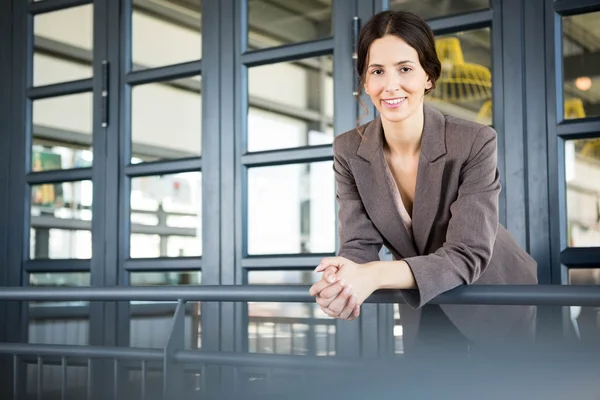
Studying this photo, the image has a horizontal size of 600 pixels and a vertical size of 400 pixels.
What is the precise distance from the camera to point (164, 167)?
3184 mm

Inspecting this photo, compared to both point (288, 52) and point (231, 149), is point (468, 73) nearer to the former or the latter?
point (288, 52)

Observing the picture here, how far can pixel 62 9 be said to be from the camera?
3.54m

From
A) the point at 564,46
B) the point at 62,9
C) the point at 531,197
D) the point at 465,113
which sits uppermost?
the point at 62,9

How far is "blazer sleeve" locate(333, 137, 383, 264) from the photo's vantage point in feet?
5.27

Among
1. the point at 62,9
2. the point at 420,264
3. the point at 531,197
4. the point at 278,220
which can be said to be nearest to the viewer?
the point at 420,264

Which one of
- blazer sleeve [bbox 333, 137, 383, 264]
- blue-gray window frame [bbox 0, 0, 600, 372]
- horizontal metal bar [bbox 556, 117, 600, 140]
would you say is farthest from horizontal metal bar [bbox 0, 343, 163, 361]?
horizontal metal bar [bbox 556, 117, 600, 140]

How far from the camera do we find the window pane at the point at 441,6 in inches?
98.7

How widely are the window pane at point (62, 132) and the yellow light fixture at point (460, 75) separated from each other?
1600 millimetres

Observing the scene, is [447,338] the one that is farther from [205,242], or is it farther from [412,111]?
[205,242]

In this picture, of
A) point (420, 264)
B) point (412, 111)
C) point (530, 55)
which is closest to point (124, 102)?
point (530, 55)

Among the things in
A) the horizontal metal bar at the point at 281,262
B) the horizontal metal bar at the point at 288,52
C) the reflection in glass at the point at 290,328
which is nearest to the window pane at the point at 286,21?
the horizontal metal bar at the point at 288,52

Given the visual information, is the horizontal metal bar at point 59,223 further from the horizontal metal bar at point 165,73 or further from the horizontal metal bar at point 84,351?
the horizontal metal bar at point 84,351

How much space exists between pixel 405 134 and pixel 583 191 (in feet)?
2.94

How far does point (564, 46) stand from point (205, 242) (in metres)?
1.49
